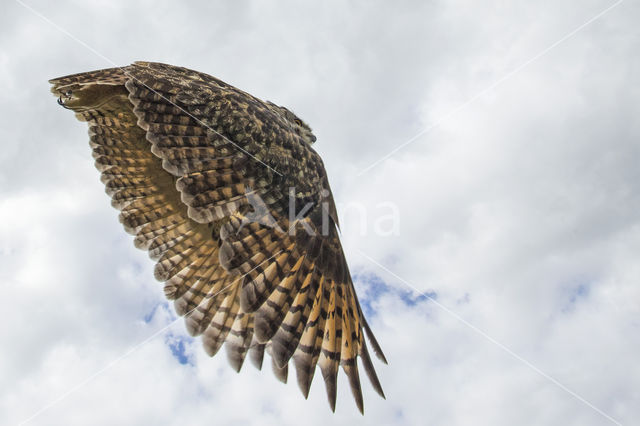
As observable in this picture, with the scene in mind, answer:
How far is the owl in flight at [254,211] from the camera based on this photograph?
9.70 feet

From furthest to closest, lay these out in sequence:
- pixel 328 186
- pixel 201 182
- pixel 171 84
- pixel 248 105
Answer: pixel 328 186 < pixel 248 105 < pixel 171 84 < pixel 201 182

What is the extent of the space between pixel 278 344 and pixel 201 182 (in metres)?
1.13

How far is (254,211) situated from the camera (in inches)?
121

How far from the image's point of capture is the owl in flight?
2957mm

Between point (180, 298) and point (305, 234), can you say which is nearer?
point (305, 234)

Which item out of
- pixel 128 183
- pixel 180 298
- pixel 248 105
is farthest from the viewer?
pixel 128 183

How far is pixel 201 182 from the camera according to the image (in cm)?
291

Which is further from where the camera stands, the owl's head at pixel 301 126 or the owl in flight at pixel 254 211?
the owl's head at pixel 301 126

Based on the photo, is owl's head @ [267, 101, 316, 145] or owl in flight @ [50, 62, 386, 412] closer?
owl in flight @ [50, 62, 386, 412]

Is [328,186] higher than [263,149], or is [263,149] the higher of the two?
[263,149]

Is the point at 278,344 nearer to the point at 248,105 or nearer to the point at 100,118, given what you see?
the point at 248,105

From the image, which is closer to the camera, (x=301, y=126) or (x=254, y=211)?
(x=254, y=211)

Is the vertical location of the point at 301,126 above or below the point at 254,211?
above

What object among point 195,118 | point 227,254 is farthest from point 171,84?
point 227,254
